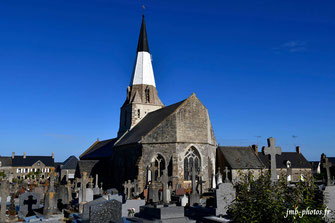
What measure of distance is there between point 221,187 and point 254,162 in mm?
21658

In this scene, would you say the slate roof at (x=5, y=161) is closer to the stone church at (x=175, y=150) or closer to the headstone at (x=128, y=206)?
the stone church at (x=175, y=150)

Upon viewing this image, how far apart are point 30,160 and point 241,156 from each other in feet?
202

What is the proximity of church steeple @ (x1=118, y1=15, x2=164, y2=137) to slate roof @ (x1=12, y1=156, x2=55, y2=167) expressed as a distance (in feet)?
155

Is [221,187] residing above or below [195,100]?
below

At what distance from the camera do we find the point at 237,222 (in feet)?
23.4

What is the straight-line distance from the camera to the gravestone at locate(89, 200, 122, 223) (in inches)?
332

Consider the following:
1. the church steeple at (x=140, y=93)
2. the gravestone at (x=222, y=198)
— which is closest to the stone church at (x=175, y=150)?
the church steeple at (x=140, y=93)

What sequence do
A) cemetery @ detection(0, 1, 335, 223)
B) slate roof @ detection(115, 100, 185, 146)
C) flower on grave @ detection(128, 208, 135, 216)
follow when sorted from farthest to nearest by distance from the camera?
slate roof @ detection(115, 100, 185, 146) < flower on grave @ detection(128, 208, 135, 216) < cemetery @ detection(0, 1, 335, 223)

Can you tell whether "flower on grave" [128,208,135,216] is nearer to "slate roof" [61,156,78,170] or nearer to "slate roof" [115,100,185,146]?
"slate roof" [115,100,185,146]

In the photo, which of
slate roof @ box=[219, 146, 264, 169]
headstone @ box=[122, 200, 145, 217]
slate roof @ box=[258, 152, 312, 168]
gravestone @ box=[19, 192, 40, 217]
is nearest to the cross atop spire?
slate roof @ box=[219, 146, 264, 169]

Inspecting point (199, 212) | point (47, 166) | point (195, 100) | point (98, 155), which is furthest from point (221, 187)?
point (47, 166)

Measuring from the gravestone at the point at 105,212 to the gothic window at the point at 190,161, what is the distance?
53.8ft

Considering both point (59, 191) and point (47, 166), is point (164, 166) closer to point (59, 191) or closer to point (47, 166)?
point (59, 191)

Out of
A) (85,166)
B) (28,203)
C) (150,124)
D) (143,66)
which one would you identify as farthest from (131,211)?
(143,66)
